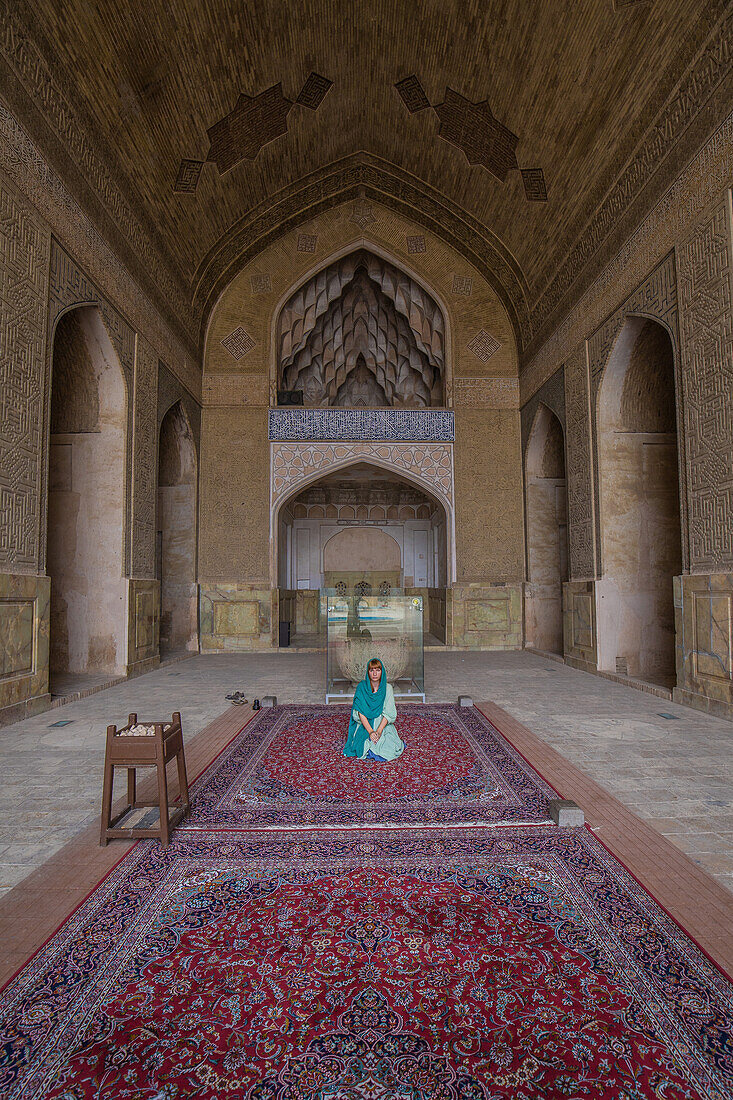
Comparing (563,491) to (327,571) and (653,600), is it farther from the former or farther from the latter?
(327,571)

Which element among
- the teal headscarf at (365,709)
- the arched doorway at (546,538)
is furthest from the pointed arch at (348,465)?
the teal headscarf at (365,709)

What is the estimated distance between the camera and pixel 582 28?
5.94 metres

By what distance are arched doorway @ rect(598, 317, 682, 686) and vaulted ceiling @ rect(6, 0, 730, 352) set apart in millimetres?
2192

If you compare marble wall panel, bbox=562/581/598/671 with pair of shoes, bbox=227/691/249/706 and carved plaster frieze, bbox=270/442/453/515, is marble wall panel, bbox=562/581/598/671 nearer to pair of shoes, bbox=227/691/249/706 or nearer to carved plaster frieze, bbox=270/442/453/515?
carved plaster frieze, bbox=270/442/453/515

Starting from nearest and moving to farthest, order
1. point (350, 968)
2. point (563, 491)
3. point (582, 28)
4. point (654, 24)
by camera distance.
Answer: point (350, 968) < point (654, 24) < point (582, 28) < point (563, 491)

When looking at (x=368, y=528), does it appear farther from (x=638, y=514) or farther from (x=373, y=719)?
(x=373, y=719)

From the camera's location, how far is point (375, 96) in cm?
859

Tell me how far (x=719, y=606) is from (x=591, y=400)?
354 cm

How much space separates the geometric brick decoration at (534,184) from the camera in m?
7.87

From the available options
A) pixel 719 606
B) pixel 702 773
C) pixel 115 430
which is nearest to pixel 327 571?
pixel 115 430

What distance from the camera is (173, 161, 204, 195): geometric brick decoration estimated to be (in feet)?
25.5

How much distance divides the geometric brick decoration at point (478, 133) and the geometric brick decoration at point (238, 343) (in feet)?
14.1

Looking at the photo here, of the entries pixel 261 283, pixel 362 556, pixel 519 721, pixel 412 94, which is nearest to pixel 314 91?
pixel 412 94

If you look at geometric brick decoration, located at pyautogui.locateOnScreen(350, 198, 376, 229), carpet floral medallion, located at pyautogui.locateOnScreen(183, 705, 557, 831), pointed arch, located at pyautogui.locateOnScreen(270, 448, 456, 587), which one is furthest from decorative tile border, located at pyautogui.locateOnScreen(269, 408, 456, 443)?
carpet floral medallion, located at pyautogui.locateOnScreen(183, 705, 557, 831)
